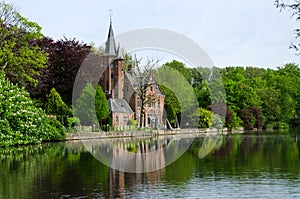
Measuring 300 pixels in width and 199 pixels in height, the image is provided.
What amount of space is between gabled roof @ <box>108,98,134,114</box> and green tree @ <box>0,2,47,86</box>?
1630cm

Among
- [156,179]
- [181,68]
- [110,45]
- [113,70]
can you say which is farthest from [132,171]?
[181,68]

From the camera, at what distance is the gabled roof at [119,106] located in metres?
54.3

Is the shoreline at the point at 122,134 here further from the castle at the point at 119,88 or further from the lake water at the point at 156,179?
the lake water at the point at 156,179

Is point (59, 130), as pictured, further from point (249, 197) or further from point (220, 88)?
point (220, 88)

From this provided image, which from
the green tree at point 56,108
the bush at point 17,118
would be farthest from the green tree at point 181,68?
the bush at point 17,118

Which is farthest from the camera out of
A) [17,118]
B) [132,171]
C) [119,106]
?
[119,106]

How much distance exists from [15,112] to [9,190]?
64.8ft

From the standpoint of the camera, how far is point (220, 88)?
73.0m

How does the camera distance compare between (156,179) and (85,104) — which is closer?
(156,179)

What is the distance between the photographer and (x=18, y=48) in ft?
124

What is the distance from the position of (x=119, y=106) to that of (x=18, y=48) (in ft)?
66.6

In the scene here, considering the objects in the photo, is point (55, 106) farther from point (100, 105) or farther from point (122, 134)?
point (122, 134)

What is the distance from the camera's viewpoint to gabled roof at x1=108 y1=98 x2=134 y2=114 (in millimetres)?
54344

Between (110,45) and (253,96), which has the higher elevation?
(110,45)
